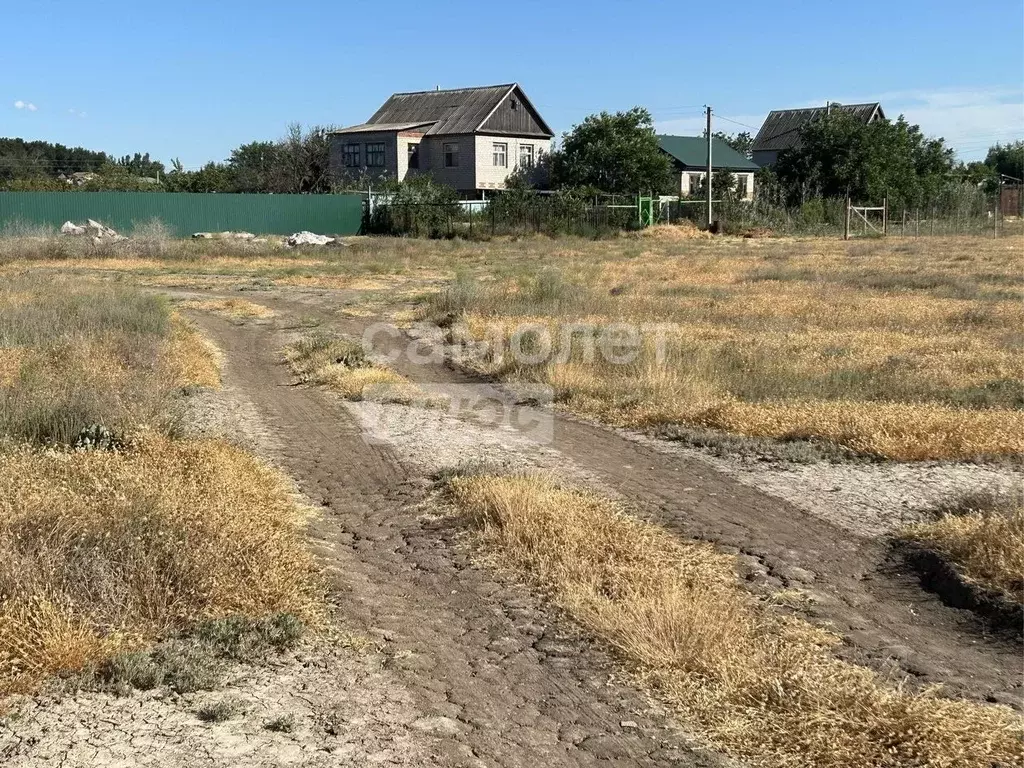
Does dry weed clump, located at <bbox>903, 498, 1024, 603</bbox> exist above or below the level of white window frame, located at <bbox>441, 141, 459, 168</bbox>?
below

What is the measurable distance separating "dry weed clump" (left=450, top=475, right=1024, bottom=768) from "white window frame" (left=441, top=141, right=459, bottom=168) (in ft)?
164

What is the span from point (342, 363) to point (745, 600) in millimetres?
8053

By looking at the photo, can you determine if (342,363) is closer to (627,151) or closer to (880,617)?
(880,617)

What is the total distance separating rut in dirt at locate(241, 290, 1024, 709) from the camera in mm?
4688

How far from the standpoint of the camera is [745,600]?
5336 millimetres

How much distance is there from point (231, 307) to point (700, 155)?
5150cm

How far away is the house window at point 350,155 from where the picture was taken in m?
56.9

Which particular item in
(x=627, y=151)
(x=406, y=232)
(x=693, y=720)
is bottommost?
(x=693, y=720)

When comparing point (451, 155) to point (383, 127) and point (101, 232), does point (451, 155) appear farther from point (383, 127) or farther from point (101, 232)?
point (101, 232)

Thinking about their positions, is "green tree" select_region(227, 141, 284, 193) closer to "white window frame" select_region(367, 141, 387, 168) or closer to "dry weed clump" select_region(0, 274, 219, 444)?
"white window frame" select_region(367, 141, 387, 168)

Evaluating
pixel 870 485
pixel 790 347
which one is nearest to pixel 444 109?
pixel 790 347

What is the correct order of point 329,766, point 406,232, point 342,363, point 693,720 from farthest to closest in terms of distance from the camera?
1. point 406,232
2. point 342,363
3. point 693,720
4. point 329,766

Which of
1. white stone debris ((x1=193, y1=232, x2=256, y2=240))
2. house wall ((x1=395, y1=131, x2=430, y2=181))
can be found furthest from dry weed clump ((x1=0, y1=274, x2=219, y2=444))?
house wall ((x1=395, y1=131, x2=430, y2=181))

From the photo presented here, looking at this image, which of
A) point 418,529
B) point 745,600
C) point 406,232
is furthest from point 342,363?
point 406,232
